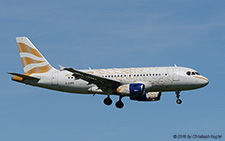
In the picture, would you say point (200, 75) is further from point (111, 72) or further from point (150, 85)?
point (111, 72)

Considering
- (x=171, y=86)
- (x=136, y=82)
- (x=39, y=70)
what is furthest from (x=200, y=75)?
(x=39, y=70)

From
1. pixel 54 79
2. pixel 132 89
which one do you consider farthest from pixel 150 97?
pixel 54 79

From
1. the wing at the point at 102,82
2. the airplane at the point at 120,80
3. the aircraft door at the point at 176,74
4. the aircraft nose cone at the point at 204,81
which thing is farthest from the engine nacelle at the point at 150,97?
the aircraft nose cone at the point at 204,81

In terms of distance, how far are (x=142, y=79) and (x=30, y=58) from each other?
17.6 m

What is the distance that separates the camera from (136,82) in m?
59.7

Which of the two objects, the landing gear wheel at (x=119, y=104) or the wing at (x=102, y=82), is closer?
the wing at (x=102, y=82)

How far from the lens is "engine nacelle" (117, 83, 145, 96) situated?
189ft

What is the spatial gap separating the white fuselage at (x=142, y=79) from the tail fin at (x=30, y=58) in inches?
103

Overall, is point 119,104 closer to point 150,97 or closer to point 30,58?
point 150,97

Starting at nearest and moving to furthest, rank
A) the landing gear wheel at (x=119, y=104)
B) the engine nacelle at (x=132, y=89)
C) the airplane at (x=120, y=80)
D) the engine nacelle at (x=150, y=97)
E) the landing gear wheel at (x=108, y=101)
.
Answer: the engine nacelle at (x=132, y=89) → the airplane at (x=120, y=80) → the landing gear wheel at (x=108, y=101) → the landing gear wheel at (x=119, y=104) → the engine nacelle at (x=150, y=97)

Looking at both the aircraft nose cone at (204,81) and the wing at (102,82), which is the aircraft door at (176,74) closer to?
the aircraft nose cone at (204,81)

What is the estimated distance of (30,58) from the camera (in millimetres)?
66438

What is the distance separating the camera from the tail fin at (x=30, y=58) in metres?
65.3

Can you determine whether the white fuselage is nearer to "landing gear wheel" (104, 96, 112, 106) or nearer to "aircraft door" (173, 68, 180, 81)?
"aircraft door" (173, 68, 180, 81)
